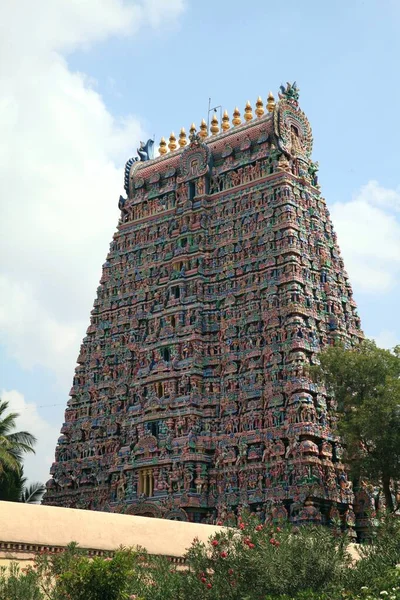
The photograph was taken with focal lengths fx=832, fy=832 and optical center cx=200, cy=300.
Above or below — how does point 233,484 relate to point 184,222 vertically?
below

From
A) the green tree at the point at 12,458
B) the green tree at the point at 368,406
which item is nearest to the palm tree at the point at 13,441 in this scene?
the green tree at the point at 12,458

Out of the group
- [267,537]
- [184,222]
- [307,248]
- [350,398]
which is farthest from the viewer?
[184,222]

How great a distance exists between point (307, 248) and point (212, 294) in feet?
17.9

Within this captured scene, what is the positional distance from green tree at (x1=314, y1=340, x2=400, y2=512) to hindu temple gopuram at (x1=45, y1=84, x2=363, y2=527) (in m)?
2.12

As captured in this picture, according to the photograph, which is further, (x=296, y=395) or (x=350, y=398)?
(x=296, y=395)

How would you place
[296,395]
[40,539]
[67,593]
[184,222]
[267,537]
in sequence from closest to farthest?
[67,593], [267,537], [40,539], [296,395], [184,222]

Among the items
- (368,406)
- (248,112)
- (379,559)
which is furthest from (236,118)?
(379,559)

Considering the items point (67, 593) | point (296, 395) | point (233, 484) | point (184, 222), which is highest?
point (184, 222)

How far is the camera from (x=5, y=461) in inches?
1476

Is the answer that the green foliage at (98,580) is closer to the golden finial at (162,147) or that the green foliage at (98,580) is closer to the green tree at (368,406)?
the green tree at (368,406)

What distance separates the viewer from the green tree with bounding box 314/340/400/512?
3294 cm

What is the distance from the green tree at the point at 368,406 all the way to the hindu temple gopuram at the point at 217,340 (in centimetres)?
212

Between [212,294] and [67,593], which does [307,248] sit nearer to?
[212,294]

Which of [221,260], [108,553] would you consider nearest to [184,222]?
[221,260]
